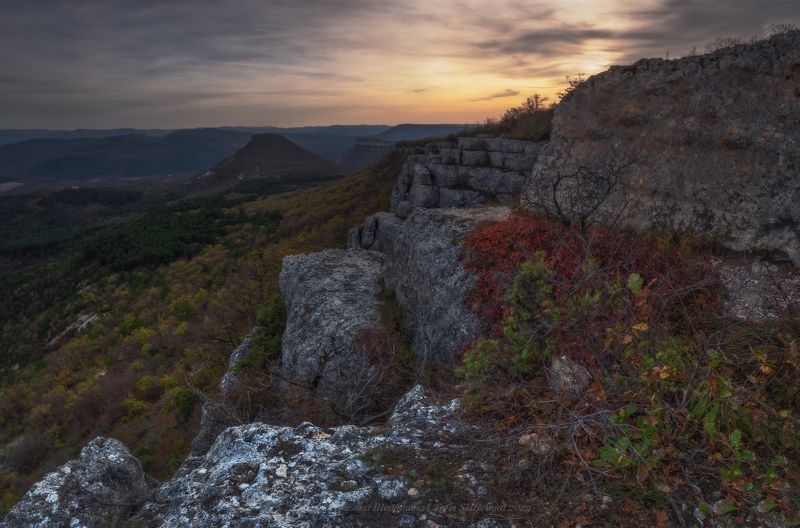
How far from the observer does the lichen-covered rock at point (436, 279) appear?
1055cm

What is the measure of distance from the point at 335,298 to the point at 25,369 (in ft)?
129

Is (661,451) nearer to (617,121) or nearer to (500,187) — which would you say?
(617,121)

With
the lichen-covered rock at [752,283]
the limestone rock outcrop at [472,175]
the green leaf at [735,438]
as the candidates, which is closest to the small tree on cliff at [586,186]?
the lichen-covered rock at [752,283]

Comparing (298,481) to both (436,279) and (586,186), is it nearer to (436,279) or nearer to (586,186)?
(436,279)

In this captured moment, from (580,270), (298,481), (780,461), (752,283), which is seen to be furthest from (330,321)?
(780,461)

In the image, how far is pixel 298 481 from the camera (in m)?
4.86

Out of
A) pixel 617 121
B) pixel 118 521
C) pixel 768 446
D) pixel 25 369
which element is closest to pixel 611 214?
pixel 617 121

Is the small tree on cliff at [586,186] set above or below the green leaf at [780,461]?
above

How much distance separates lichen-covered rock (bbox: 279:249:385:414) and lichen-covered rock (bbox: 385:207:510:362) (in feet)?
4.46

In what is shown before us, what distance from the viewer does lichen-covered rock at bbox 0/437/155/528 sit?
5641 mm

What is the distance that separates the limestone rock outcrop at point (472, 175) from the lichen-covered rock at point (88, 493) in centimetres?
2087

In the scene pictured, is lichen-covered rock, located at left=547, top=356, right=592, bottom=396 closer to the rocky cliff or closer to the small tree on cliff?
the rocky cliff

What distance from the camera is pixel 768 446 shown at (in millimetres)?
3975

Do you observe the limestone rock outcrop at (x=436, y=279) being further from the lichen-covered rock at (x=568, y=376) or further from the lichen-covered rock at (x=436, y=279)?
the lichen-covered rock at (x=568, y=376)
